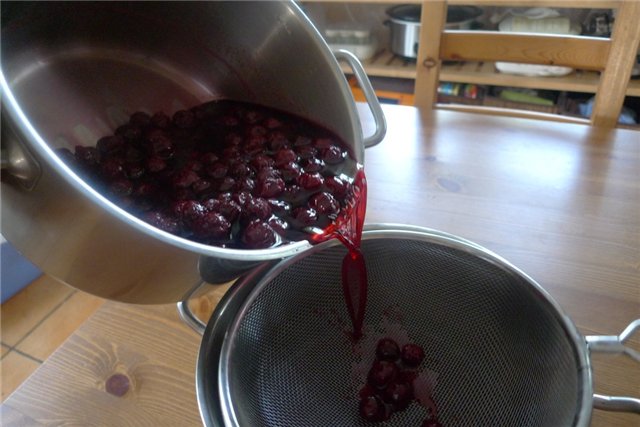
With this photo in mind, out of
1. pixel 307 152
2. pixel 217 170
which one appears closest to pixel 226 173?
pixel 217 170

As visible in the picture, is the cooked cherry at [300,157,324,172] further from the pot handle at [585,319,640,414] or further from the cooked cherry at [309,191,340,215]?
the pot handle at [585,319,640,414]

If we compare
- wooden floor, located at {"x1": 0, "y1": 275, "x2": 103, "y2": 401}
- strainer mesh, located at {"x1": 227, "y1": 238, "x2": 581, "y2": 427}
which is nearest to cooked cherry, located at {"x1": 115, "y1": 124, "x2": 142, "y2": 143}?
strainer mesh, located at {"x1": 227, "y1": 238, "x2": 581, "y2": 427}

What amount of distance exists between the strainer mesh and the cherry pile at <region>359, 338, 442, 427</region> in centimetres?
2

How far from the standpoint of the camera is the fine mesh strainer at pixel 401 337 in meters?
0.58

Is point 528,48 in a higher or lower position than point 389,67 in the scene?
higher

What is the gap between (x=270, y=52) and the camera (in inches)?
32.6

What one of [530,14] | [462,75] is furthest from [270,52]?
[530,14]

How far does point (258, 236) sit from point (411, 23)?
166 centimetres

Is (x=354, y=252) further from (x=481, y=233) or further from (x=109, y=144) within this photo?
(x=109, y=144)

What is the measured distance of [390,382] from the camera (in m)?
0.70

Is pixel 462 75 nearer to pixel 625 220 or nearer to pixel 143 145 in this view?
pixel 625 220

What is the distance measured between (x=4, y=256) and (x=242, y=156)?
110 cm

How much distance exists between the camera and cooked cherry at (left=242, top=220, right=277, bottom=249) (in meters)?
0.61

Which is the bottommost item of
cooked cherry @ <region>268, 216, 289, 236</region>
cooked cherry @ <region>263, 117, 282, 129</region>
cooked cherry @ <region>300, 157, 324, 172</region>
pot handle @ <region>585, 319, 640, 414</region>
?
pot handle @ <region>585, 319, 640, 414</region>
